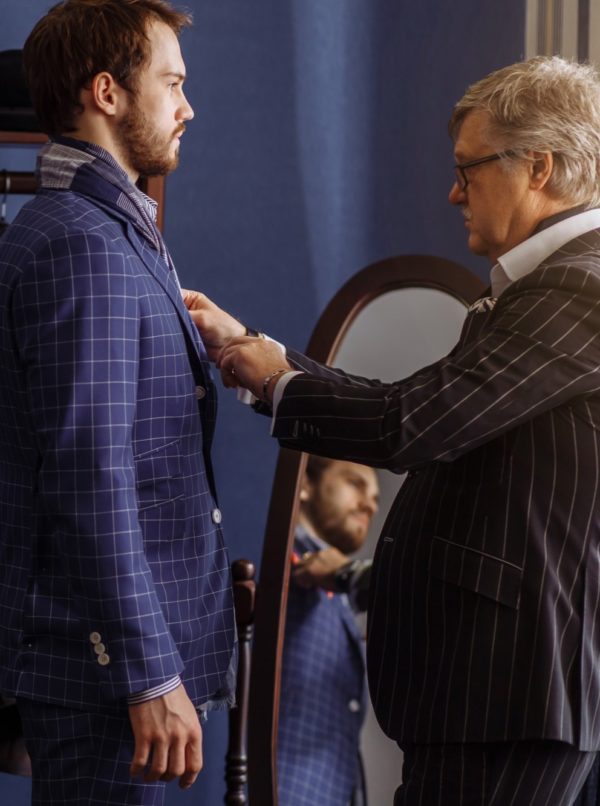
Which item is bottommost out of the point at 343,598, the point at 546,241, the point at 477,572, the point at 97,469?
the point at 343,598

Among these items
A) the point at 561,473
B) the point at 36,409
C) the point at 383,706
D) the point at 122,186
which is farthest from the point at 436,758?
the point at 122,186

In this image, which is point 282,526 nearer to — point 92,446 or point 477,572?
point 477,572

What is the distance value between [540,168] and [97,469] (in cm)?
71

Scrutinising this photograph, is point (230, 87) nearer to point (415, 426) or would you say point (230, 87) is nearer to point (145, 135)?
point (145, 135)

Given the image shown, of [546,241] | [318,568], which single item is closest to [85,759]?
[546,241]

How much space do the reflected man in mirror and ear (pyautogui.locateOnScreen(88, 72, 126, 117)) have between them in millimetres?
1087

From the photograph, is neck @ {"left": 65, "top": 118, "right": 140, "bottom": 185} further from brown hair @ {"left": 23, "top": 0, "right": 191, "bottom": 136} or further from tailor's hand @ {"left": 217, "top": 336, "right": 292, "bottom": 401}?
tailor's hand @ {"left": 217, "top": 336, "right": 292, "bottom": 401}

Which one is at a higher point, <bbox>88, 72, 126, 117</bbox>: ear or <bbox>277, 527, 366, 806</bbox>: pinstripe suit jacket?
<bbox>88, 72, 126, 117</bbox>: ear

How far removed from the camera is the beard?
138 cm

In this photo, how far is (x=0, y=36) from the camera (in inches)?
91.6

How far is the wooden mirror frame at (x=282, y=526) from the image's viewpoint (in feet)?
7.30

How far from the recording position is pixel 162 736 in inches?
46.6

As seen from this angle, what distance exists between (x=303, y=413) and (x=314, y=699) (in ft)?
3.50

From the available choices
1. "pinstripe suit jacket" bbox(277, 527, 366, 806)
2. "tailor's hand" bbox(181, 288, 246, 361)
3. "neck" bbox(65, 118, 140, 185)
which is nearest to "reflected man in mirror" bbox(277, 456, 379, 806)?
"pinstripe suit jacket" bbox(277, 527, 366, 806)
